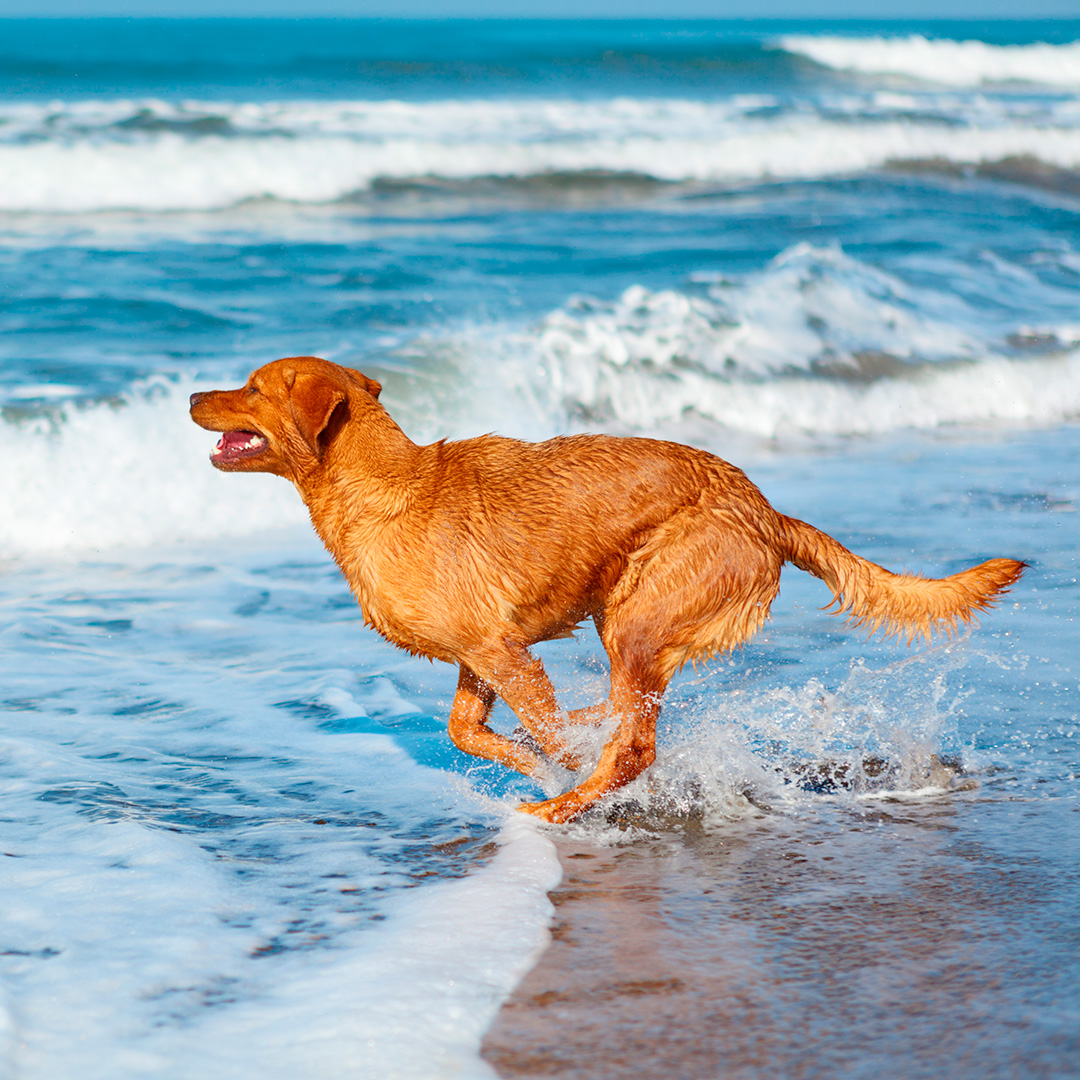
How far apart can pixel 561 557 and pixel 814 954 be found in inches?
66.9

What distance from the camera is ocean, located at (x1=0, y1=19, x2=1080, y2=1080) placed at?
3436 millimetres

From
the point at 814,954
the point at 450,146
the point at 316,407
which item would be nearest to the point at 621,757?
the point at 814,954

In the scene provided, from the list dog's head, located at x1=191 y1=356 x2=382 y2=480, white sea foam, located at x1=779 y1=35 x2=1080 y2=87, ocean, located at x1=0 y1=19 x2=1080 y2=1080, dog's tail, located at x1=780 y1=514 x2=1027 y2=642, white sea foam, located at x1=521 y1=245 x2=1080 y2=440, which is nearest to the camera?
ocean, located at x1=0 y1=19 x2=1080 y2=1080

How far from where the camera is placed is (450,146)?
25438mm

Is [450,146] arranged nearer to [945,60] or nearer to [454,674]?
[454,674]

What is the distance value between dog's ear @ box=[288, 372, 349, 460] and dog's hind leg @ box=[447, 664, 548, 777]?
102 centimetres

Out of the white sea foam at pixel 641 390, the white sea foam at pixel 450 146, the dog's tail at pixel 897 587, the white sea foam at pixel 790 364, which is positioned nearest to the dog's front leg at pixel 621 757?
the dog's tail at pixel 897 587

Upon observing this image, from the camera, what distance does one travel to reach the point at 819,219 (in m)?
21.1

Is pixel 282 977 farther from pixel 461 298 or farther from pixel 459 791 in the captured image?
pixel 461 298

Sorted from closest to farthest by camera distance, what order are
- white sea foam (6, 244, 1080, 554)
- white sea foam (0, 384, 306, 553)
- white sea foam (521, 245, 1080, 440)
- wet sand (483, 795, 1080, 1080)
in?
wet sand (483, 795, 1080, 1080) < white sea foam (0, 384, 306, 553) < white sea foam (6, 244, 1080, 554) < white sea foam (521, 245, 1080, 440)

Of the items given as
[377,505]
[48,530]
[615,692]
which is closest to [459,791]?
[615,692]

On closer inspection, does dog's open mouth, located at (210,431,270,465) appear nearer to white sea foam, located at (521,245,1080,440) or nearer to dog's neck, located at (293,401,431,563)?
dog's neck, located at (293,401,431,563)

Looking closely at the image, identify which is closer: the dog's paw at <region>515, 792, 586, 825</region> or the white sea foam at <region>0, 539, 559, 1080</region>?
the white sea foam at <region>0, 539, 559, 1080</region>

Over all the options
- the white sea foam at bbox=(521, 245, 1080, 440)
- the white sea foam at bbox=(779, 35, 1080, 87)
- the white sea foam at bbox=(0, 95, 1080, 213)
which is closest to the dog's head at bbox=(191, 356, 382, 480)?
the white sea foam at bbox=(521, 245, 1080, 440)
